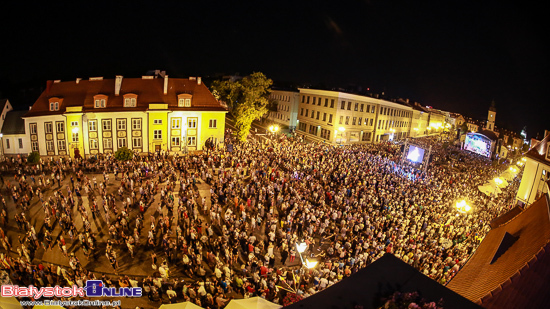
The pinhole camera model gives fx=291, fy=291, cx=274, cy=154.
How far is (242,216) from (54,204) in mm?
10400

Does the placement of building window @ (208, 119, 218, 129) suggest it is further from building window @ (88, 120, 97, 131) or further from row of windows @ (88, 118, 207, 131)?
building window @ (88, 120, 97, 131)

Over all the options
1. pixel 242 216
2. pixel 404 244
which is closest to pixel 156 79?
pixel 242 216

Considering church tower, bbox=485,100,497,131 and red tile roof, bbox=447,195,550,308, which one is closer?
red tile roof, bbox=447,195,550,308

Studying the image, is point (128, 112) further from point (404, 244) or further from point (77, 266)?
point (404, 244)

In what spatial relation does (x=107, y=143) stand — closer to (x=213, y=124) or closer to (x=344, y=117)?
(x=213, y=124)

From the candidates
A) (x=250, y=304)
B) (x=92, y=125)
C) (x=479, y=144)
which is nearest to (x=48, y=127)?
(x=92, y=125)

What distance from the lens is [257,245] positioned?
45.6ft

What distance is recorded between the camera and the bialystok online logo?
379 inches

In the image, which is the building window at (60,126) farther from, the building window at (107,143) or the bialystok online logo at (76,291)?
the bialystok online logo at (76,291)

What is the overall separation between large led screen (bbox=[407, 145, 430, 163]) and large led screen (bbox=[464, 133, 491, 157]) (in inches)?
1631

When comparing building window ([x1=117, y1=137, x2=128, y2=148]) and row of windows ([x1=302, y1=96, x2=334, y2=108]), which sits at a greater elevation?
row of windows ([x1=302, y1=96, x2=334, y2=108])

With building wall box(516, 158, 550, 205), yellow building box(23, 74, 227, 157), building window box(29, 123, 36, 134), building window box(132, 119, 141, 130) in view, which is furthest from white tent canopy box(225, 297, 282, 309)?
building window box(29, 123, 36, 134)

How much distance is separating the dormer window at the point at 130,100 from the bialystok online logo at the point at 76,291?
2166cm

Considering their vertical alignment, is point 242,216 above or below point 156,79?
below
